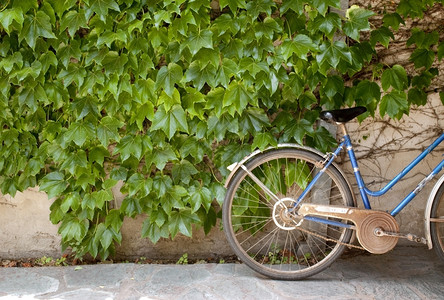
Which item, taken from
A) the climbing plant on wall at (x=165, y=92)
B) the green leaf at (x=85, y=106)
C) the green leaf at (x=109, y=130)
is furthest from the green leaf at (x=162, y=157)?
the green leaf at (x=85, y=106)

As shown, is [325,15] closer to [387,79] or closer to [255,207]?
[387,79]

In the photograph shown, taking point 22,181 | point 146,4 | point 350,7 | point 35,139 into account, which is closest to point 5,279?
point 22,181

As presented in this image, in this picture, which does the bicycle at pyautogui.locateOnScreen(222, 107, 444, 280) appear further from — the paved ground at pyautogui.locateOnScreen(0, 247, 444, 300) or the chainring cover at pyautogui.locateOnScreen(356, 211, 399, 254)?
the paved ground at pyautogui.locateOnScreen(0, 247, 444, 300)

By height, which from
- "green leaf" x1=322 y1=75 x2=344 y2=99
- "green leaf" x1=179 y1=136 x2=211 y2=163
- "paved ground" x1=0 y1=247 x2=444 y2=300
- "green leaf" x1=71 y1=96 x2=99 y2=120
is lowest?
"paved ground" x1=0 y1=247 x2=444 y2=300

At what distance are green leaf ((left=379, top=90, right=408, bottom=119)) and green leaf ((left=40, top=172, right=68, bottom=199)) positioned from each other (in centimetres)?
243

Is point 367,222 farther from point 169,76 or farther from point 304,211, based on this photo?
point 169,76

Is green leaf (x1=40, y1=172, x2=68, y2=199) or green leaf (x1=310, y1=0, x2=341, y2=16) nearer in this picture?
green leaf (x1=310, y1=0, x2=341, y2=16)

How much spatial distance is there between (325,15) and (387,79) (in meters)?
0.65

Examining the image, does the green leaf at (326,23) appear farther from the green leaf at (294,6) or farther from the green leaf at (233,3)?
the green leaf at (233,3)

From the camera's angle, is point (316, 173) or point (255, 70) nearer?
point (255, 70)

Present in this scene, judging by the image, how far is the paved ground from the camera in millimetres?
3473

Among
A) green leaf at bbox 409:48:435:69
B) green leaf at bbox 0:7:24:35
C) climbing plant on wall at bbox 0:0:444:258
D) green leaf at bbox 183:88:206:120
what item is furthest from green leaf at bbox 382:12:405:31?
green leaf at bbox 0:7:24:35

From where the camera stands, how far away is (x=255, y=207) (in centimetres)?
398

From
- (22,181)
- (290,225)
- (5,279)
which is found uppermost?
(22,181)
